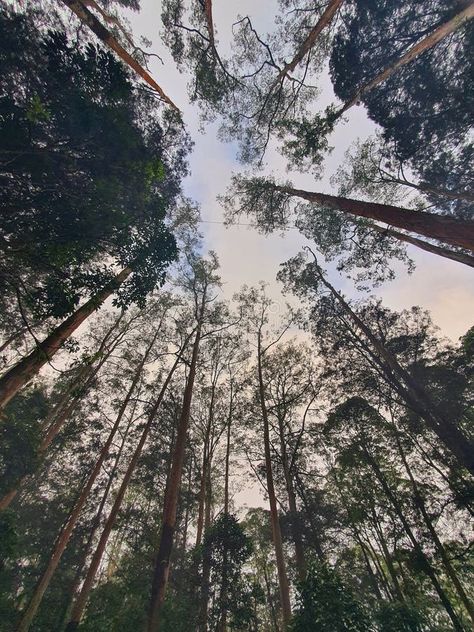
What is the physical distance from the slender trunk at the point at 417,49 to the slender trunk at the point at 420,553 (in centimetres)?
1303

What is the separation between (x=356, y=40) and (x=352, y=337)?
9778 mm

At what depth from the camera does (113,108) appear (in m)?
5.04

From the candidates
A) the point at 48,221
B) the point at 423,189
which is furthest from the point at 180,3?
the point at 423,189

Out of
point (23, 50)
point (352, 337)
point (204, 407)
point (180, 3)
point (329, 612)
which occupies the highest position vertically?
point (180, 3)

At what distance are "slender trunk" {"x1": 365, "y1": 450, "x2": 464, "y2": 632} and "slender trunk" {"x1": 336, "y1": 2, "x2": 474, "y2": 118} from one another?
13.0 metres

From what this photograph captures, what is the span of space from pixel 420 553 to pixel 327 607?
490cm

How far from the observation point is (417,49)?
258 inches

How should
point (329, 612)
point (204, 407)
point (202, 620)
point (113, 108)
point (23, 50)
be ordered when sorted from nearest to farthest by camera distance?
1. point (113, 108)
2. point (23, 50)
3. point (329, 612)
4. point (202, 620)
5. point (204, 407)

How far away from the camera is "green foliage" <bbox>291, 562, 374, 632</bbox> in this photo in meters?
6.02

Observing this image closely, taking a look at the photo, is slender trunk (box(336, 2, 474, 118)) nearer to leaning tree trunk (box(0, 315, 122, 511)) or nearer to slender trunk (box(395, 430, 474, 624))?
leaning tree trunk (box(0, 315, 122, 511))

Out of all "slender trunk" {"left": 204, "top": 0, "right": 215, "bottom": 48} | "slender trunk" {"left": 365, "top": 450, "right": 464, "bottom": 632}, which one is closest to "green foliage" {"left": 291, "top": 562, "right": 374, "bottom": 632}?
"slender trunk" {"left": 365, "top": 450, "right": 464, "bottom": 632}

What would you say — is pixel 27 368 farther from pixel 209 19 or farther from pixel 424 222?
pixel 209 19

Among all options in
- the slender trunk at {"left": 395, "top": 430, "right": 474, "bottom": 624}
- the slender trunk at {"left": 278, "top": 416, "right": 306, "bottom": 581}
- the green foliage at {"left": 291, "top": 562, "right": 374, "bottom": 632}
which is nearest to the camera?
the green foliage at {"left": 291, "top": 562, "right": 374, "bottom": 632}

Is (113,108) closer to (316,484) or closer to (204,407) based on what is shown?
(204,407)
